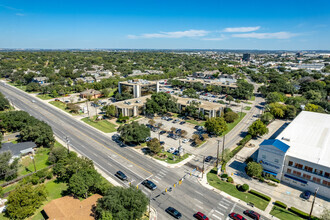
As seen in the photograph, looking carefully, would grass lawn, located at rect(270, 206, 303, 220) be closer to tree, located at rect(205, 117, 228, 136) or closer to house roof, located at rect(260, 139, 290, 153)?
house roof, located at rect(260, 139, 290, 153)

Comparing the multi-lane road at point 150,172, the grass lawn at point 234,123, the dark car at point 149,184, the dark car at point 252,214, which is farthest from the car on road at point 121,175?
the grass lawn at point 234,123

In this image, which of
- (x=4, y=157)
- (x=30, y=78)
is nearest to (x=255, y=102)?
(x=4, y=157)

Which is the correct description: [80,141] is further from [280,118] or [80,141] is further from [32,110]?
[280,118]

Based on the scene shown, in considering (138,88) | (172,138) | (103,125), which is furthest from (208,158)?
(138,88)

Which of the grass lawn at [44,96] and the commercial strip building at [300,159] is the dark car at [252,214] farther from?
the grass lawn at [44,96]

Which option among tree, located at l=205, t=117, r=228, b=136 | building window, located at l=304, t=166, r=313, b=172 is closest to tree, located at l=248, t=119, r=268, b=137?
tree, located at l=205, t=117, r=228, b=136
